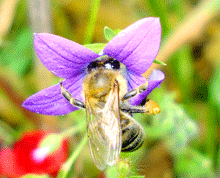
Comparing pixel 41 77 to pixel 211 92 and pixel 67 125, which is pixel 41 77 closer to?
pixel 67 125

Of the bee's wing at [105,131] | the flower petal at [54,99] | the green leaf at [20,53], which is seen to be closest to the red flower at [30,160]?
the flower petal at [54,99]

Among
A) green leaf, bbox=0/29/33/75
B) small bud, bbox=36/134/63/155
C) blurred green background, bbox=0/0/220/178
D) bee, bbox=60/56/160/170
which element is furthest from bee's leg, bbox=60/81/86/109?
green leaf, bbox=0/29/33/75

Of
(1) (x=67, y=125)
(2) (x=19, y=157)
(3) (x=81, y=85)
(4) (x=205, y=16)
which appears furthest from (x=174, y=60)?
(2) (x=19, y=157)

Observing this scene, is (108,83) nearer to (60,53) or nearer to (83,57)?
(83,57)

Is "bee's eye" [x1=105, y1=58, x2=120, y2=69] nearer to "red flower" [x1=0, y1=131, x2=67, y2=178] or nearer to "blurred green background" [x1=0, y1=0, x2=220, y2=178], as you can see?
"blurred green background" [x1=0, y1=0, x2=220, y2=178]

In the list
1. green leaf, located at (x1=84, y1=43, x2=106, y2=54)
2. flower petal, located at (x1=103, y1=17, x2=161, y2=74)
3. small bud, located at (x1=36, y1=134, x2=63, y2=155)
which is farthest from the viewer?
small bud, located at (x1=36, y1=134, x2=63, y2=155)

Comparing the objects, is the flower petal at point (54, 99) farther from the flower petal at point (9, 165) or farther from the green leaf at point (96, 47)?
the flower petal at point (9, 165)
